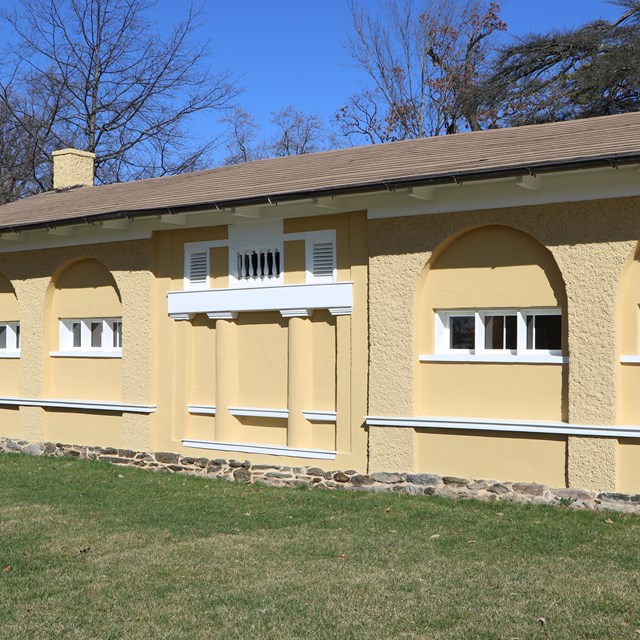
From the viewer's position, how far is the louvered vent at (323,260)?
12708mm

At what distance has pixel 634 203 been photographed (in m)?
10.2

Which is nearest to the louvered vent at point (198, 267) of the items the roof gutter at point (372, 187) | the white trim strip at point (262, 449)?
the roof gutter at point (372, 187)

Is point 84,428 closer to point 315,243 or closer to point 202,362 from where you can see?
point 202,362

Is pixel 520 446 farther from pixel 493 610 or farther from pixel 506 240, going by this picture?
pixel 493 610

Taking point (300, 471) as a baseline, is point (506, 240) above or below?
above

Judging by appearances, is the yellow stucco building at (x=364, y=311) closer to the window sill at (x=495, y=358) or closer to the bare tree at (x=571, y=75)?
the window sill at (x=495, y=358)

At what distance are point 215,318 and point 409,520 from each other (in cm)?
474

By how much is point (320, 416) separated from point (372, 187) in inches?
126

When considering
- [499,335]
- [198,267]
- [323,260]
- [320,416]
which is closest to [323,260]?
[323,260]

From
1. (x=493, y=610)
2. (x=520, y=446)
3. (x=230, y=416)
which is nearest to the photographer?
(x=493, y=610)

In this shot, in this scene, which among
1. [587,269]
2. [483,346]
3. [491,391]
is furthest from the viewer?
[483,346]

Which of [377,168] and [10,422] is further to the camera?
[10,422]

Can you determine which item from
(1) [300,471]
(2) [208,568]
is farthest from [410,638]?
(1) [300,471]

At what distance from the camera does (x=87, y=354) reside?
15555 mm
